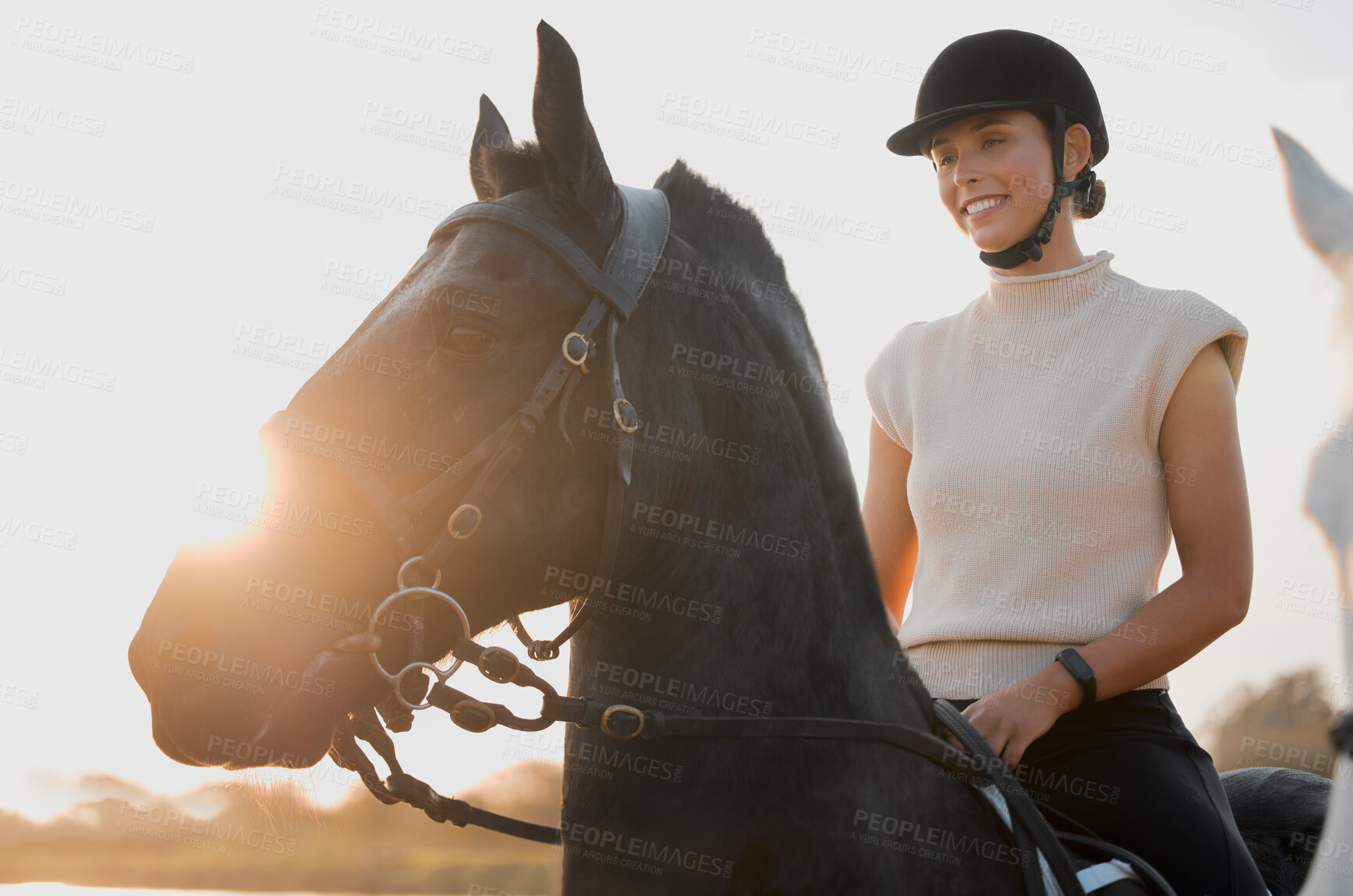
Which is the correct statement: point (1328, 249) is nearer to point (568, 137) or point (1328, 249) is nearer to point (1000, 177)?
point (1000, 177)

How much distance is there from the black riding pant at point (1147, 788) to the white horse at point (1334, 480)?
718 millimetres

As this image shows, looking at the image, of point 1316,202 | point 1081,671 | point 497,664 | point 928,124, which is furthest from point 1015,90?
point 497,664

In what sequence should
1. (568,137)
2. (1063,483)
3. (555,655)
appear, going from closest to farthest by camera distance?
1. (568,137)
2. (555,655)
3. (1063,483)

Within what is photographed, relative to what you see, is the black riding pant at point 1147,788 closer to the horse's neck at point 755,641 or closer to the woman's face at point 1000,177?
the horse's neck at point 755,641

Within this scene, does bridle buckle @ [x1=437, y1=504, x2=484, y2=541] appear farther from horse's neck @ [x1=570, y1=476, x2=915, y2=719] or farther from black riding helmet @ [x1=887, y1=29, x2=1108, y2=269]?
black riding helmet @ [x1=887, y1=29, x2=1108, y2=269]

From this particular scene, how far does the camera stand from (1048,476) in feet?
8.06

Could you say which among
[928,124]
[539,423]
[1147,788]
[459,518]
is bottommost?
[1147,788]

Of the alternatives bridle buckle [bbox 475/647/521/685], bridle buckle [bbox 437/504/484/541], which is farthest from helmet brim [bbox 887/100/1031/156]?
bridle buckle [bbox 475/647/521/685]

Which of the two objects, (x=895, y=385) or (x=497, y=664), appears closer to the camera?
(x=497, y=664)

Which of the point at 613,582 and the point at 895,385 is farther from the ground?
the point at 895,385

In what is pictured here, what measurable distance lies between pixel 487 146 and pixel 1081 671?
187 cm

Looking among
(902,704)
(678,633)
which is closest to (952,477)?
(902,704)

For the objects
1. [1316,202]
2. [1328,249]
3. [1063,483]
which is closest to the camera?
[1328,249]

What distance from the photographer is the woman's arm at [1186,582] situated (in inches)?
87.3
